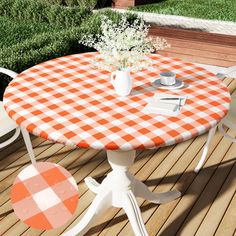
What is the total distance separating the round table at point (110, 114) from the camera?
2.29m

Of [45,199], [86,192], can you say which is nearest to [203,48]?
[86,192]

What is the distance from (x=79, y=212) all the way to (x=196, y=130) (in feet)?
4.21

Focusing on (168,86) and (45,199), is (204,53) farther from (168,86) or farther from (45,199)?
(45,199)

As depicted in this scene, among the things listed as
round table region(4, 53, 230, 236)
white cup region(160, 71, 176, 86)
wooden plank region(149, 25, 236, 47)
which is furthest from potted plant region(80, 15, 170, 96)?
wooden plank region(149, 25, 236, 47)

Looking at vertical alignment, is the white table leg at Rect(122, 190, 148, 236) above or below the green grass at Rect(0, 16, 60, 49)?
above

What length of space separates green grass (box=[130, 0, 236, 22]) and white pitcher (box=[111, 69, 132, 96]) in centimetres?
689

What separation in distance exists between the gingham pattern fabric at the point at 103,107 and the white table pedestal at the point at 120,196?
396 mm

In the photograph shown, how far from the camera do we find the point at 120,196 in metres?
3.01

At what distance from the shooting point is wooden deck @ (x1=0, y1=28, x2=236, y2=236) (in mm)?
2986

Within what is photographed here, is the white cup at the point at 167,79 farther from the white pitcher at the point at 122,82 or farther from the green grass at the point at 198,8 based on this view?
the green grass at the point at 198,8

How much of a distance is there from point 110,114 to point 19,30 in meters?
5.71

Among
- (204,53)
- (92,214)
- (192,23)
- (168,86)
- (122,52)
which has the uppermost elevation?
(122,52)

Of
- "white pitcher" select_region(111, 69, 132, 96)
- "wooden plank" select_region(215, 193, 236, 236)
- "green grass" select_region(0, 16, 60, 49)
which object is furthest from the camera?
"green grass" select_region(0, 16, 60, 49)

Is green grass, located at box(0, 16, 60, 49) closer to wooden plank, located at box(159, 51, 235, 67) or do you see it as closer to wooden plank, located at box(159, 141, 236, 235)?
wooden plank, located at box(159, 51, 235, 67)
